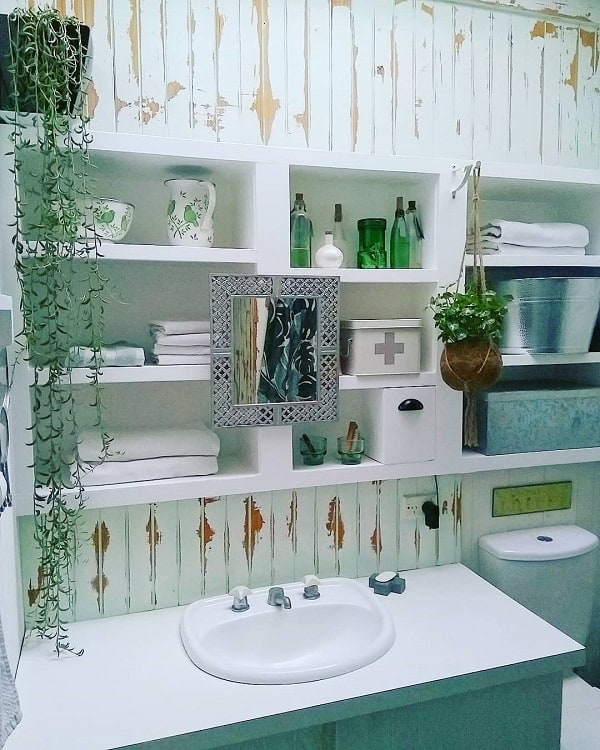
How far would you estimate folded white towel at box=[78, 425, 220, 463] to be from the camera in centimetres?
153

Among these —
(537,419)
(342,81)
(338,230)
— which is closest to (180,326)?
(338,230)

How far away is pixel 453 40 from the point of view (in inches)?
73.4

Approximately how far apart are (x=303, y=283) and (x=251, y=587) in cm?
86

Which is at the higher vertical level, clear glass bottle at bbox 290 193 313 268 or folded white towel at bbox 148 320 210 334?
clear glass bottle at bbox 290 193 313 268

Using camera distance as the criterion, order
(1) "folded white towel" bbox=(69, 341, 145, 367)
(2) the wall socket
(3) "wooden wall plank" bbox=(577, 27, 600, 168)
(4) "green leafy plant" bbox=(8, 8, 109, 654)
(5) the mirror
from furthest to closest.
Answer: (3) "wooden wall plank" bbox=(577, 27, 600, 168), (2) the wall socket, (5) the mirror, (1) "folded white towel" bbox=(69, 341, 145, 367), (4) "green leafy plant" bbox=(8, 8, 109, 654)

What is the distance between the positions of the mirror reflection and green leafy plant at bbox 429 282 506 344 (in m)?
0.34

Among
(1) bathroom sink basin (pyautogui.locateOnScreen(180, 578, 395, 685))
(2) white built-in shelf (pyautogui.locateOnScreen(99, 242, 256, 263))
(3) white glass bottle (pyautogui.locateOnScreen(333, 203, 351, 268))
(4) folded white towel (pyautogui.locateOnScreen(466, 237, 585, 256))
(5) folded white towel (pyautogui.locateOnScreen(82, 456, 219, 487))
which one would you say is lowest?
(1) bathroom sink basin (pyautogui.locateOnScreen(180, 578, 395, 685))

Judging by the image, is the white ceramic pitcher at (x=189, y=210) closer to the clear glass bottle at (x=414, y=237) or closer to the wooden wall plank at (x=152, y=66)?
the wooden wall plank at (x=152, y=66)

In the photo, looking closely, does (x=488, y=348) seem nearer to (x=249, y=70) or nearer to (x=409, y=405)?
(x=409, y=405)

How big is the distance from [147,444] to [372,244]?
0.80 m

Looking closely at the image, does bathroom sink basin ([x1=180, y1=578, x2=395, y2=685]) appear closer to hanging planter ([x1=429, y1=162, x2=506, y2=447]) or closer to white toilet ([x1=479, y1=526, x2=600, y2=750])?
white toilet ([x1=479, y1=526, x2=600, y2=750])

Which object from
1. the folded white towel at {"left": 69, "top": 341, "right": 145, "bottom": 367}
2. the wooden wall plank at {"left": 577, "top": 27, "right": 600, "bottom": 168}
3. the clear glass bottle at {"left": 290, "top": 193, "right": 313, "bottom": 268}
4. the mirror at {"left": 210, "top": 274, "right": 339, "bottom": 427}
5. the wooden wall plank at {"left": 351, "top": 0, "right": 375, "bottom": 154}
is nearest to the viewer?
the folded white towel at {"left": 69, "top": 341, "right": 145, "bottom": 367}

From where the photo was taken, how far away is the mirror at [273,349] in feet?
5.13

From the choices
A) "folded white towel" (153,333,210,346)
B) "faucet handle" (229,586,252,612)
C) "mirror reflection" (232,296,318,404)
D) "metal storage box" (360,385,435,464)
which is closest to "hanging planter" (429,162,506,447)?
"metal storage box" (360,385,435,464)
